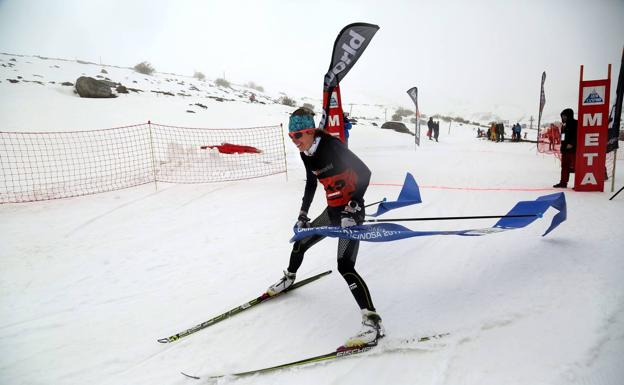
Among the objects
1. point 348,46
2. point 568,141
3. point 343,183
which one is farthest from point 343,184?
point 568,141

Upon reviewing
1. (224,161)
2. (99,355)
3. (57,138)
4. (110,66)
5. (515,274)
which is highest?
(110,66)

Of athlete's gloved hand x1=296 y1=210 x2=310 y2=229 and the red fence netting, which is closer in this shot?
athlete's gloved hand x1=296 y1=210 x2=310 y2=229

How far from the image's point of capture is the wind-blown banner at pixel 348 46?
17.7 feet

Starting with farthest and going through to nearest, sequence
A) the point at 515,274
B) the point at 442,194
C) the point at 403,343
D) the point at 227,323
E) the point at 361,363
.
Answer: the point at 442,194 → the point at 515,274 → the point at 227,323 → the point at 403,343 → the point at 361,363

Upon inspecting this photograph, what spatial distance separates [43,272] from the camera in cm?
477

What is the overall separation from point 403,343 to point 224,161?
31.6 ft

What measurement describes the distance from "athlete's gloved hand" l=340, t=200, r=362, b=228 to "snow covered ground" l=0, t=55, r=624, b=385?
1017 millimetres

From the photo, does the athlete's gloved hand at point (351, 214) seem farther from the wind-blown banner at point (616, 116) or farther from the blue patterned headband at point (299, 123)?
the wind-blown banner at point (616, 116)

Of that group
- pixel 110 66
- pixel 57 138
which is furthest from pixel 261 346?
pixel 110 66

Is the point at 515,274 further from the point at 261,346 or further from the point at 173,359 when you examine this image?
the point at 173,359

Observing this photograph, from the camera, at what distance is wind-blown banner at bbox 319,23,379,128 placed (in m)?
5.40

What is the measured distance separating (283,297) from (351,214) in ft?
4.65

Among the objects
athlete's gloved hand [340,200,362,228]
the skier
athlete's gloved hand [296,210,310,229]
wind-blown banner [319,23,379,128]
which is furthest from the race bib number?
wind-blown banner [319,23,379,128]

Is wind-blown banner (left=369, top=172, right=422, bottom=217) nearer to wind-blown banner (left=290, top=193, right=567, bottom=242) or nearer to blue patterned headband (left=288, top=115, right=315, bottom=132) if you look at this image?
wind-blown banner (left=290, top=193, right=567, bottom=242)
